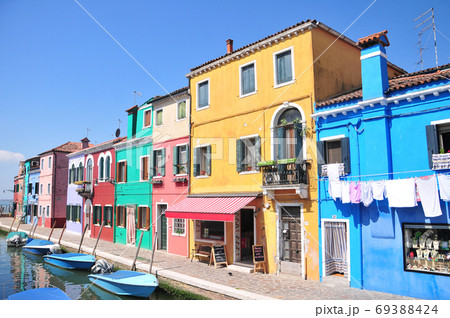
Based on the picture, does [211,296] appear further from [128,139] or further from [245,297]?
[128,139]

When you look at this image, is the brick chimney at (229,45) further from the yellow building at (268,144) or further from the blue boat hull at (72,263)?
the blue boat hull at (72,263)

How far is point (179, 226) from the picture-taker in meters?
17.3

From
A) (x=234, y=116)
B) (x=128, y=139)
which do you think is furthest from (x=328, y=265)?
(x=128, y=139)

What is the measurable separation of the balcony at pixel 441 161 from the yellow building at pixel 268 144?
3762 millimetres

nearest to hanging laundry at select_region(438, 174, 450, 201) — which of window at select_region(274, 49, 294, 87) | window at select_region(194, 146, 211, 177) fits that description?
window at select_region(274, 49, 294, 87)

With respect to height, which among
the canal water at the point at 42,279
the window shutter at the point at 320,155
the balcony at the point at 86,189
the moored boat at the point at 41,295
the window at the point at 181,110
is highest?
the window at the point at 181,110

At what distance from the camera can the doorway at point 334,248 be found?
1091 centimetres

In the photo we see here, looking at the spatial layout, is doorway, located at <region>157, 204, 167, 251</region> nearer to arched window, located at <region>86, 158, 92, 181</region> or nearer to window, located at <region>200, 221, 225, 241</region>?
window, located at <region>200, 221, 225, 241</region>

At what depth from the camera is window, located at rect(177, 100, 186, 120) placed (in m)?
17.8

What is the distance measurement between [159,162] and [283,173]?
9500mm

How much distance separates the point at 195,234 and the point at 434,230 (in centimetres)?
1026

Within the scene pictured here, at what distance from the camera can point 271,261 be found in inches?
503

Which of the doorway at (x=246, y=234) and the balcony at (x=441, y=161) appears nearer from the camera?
the balcony at (x=441, y=161)

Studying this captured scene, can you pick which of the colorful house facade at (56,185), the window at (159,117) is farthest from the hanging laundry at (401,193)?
the colorful house facade at (56,185)
